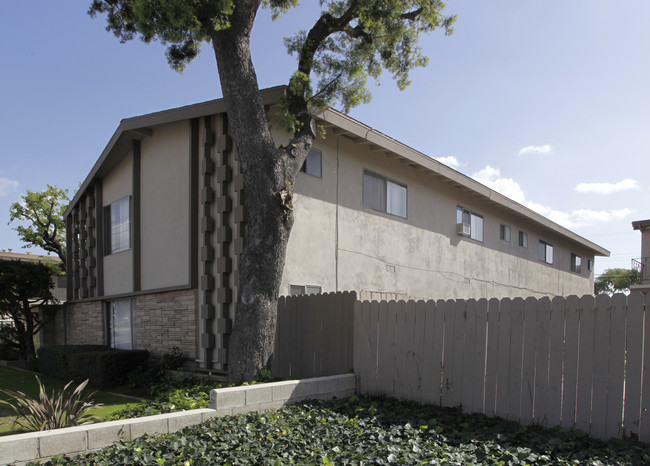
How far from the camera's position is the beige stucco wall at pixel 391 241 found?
37.5ft

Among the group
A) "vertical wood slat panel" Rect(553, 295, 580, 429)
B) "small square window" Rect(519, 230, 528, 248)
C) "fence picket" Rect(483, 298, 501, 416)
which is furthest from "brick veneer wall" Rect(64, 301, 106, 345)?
"small square window" Rect(519, 230, 528, 248)

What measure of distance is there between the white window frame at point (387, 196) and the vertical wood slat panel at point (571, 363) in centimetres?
767

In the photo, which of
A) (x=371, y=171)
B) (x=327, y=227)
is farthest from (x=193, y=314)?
(x=371, y=171)

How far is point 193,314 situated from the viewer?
11.5m

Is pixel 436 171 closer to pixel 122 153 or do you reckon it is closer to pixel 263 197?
pixel 263 197

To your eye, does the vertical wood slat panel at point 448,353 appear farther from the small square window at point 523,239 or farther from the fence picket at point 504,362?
the small square window at point 523,239

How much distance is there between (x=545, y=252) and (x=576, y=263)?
4.98 metres

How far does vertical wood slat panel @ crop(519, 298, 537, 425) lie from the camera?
20.2 feet

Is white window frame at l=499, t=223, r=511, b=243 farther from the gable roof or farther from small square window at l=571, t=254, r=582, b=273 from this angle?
small square window at l=571, t=254, r=582, b=273

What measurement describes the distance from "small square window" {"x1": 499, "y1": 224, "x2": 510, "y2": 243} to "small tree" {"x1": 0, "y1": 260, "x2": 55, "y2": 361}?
679 inches

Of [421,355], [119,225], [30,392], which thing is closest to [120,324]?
[119,225]

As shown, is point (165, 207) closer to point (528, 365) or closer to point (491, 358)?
point (491, 358)

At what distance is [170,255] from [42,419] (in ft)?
22.1

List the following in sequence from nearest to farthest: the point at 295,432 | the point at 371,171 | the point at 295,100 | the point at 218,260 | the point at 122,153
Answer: the point at 295,432 → the point at 295,100 → the point at 218,260 → the point at 371,171 → the point at 122,153
